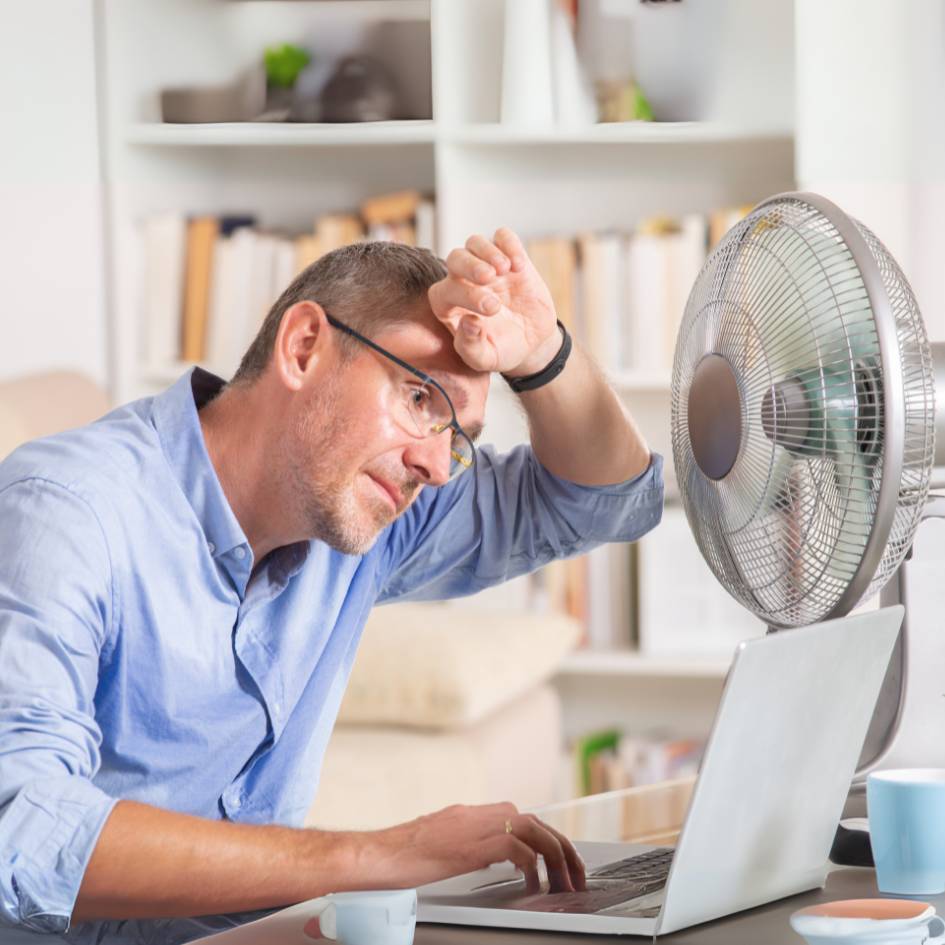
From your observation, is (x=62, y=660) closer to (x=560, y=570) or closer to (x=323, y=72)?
(x=560, y=570)

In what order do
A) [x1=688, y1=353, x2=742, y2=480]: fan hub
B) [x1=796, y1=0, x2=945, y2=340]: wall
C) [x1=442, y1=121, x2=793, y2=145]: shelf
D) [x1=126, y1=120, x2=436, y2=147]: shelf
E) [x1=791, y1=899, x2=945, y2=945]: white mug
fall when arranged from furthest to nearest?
[x1=126, y1=120, x2=436, y2=147]: shelf → [x1=442, y1=121, x2=793, y2=145]: shelf → [x1=796, y1=0, x2=945, y2=340]: wall → [x1=688, y1=353, x2=742, y2=480]: fan hub → [x1=791, y1=899, x2=945, y2=945]: white mug

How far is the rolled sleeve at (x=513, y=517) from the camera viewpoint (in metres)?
1.46

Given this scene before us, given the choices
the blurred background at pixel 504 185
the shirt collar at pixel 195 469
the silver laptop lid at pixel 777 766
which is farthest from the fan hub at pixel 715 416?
the blurred background at pixel 504 185

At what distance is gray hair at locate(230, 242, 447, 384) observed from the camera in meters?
1.26

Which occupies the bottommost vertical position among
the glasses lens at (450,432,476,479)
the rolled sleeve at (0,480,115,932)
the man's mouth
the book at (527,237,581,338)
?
the rolled sleeve at (0,480,115,932)

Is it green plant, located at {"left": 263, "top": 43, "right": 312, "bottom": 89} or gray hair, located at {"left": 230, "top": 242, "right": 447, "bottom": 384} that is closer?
gray hair, located at {"left": 230, "top": 242, "right": 447, "bottom": 384}

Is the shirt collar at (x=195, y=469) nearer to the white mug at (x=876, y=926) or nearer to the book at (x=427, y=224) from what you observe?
the white mug at (x=876, y=926)

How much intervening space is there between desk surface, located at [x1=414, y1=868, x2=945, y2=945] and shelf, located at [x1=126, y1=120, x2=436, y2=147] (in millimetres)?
2144

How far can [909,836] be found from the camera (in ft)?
3.17

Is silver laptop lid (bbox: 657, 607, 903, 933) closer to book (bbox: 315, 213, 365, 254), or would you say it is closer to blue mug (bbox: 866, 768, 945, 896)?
blue mug (bbox: 866, 768, 945, 896)

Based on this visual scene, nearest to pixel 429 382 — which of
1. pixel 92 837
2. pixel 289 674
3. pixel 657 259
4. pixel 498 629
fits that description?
pixel 289 674

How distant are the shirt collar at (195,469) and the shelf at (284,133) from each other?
1703mm

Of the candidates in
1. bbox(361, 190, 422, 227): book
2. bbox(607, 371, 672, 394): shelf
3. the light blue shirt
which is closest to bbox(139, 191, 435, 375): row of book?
bbox(361, 190, 422, 227): book

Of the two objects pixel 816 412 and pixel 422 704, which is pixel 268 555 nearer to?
pixel 816 412
